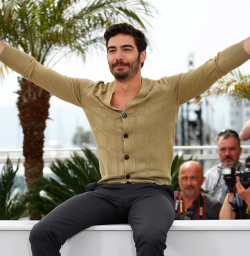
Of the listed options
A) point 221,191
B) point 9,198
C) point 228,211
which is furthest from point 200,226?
point 9,198

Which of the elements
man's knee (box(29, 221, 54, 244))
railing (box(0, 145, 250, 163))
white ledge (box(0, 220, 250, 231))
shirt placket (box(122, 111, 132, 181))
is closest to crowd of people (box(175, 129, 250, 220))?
white ledge (box(0, 220, 250, 231))

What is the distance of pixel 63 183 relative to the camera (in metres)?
4.59

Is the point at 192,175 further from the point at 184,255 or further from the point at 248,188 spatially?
the point at 184,255

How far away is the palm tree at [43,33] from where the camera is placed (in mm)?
5785

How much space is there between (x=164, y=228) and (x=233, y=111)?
51.1m

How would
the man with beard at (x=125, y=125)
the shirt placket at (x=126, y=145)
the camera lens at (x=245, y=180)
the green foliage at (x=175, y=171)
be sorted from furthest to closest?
the green foliage at (x=175, y=171)
the camera lens at (x=245, y=180)
the shirt placket at (x=126, y=145)
the man with beard at (x=125, y=125)

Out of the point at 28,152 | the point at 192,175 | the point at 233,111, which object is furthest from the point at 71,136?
the point at 192,175

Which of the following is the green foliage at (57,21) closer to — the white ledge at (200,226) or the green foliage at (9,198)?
the green foliage at (9,198)

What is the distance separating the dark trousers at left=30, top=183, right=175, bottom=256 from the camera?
1689 millimetres

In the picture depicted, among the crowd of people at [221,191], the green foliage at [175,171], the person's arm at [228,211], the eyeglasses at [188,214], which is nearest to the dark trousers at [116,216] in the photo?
the crowd of people at [221,191]

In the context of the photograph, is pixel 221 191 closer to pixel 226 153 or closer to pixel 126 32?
pixel 226 153

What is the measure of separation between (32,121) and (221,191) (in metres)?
3.74

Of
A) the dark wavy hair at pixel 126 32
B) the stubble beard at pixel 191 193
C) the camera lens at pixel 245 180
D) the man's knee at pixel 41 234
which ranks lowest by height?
the stubble beard at pixel 191 193

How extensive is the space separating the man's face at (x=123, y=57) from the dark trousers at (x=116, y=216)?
0.67 meters
